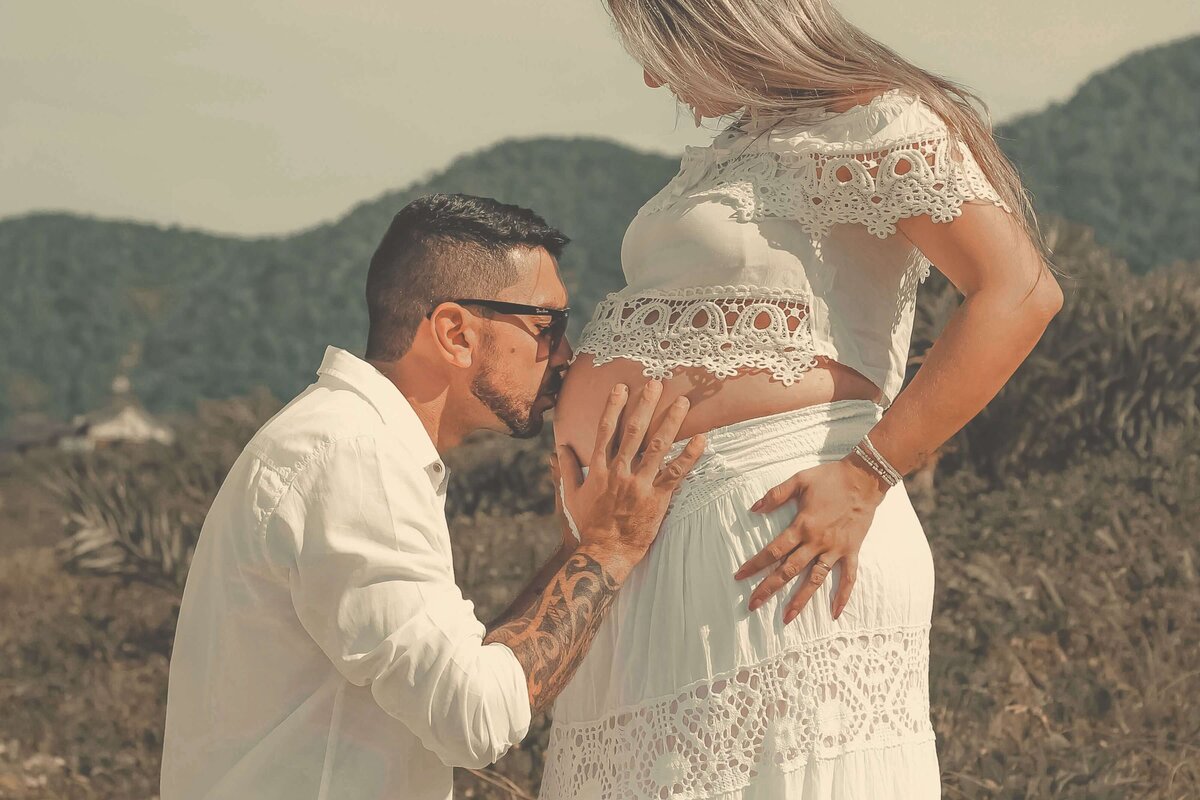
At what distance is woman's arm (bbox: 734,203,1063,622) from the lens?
1.88 meters

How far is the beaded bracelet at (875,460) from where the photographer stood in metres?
1.90

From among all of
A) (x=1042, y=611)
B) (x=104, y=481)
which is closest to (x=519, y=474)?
(x=104, y=481)

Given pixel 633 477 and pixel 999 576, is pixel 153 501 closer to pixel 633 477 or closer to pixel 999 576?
pixel 999 576

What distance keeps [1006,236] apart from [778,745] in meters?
0.78

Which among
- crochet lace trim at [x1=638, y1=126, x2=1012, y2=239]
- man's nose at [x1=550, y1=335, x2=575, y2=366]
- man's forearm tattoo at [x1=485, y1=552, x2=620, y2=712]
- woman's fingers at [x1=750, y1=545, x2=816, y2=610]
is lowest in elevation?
man's forearm tattoo at [x1=485, y1=552, x2=620, y2=712]

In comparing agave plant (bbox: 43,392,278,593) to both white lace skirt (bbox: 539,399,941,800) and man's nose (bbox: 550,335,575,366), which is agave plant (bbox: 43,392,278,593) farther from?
white lace skirt (bbox: 539,399,941,800)

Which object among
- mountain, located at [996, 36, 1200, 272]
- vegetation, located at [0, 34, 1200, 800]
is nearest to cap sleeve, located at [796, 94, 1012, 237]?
vegetation, located at [0, 34, 1200, 800]

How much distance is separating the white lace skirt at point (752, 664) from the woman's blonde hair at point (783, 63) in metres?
0.44

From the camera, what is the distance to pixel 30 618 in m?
7.27

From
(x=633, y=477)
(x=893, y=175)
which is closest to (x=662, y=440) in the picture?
(x=633, y=477)

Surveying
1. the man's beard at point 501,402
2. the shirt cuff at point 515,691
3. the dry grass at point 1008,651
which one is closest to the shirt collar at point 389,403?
the man's beard at point 501,402

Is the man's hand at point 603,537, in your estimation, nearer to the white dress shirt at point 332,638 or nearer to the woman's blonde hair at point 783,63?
the white dress shirt at point 332,638

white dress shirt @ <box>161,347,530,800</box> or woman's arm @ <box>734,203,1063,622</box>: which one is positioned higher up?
woman's arm @ <box>734,203,1063,622</box>

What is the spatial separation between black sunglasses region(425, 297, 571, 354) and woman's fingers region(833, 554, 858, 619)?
22.8 inches
